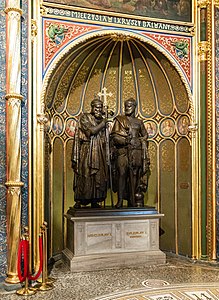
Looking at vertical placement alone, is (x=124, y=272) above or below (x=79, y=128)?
below

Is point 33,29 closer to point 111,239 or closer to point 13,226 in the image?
point 13,226

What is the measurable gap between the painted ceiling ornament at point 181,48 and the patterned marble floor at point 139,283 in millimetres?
3663

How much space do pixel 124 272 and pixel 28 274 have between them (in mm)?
1609

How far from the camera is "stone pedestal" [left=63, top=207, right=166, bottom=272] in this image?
21.2 ft

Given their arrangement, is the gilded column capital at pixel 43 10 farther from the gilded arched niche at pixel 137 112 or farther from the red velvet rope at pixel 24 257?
the red velvet rope at pixel 24 257

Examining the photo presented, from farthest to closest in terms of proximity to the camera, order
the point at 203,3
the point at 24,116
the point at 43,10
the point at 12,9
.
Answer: the point at 203,3, the point at 43,10, the point at 24,116, the point at 12,9

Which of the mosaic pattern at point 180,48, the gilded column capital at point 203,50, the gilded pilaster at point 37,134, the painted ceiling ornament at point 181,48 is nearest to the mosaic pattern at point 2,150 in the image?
the gilded pilaster at point 37,134

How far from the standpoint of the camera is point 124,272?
6273 mm

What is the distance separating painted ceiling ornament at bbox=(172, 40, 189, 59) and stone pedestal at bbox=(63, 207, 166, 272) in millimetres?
2781

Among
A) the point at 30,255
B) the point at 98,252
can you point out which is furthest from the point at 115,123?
the point at 30,255

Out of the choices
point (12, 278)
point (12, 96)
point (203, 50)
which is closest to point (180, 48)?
point (203, 50)

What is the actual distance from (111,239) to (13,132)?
96.6 inches

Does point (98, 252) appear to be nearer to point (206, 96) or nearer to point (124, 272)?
point (124, 272)

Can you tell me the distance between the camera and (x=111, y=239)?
6664mm
